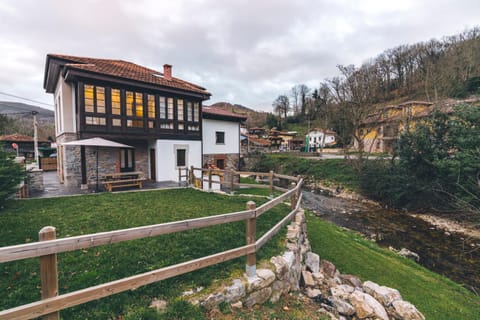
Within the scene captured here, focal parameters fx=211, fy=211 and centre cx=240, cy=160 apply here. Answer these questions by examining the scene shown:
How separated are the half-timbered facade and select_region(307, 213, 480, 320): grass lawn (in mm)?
9497

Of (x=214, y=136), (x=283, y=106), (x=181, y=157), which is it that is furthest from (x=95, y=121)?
(x=283, y=106)

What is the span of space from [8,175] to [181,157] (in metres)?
8.08

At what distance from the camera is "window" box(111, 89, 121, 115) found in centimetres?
1101

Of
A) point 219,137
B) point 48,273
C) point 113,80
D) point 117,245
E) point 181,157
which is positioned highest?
point 113,80

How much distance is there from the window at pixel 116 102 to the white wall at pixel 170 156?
2615mm

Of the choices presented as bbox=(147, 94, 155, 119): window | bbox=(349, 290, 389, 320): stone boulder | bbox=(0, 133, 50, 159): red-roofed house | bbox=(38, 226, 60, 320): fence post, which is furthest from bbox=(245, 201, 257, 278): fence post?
bbox=(0, 133, 50, 159): red-roofed house

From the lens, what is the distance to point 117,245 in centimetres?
388

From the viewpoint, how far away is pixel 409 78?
3603cm

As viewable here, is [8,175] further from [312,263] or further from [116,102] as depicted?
[312,263]

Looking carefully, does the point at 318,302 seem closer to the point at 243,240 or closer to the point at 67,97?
the point at 243,240

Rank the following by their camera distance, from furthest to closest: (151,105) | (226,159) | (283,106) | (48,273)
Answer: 1. (283,106)
2. (226,159)
3. (151,105)
4. (48,273)

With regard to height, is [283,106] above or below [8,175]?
above

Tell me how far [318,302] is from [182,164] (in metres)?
11.6

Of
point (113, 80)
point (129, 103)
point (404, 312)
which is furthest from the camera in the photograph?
point (129, 103)
